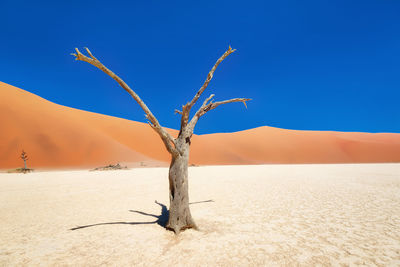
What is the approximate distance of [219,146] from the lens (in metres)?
53.1

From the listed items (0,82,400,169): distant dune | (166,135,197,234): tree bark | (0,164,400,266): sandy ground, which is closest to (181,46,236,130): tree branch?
(166,135,197,234): tree bark

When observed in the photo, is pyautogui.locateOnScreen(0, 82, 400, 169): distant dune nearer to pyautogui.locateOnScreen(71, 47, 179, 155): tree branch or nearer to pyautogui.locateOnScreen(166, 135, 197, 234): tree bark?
pyautogui.locateOnScreen(166, 135, 197, 234): tree bark

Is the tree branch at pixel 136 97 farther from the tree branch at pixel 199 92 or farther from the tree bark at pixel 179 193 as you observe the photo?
the tree branch at pixel 199 92

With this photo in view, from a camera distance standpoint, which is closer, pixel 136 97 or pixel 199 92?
pixel 136 97

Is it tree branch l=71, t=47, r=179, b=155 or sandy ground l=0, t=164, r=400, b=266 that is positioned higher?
tree branch l=71, t=47, r=179, b=155

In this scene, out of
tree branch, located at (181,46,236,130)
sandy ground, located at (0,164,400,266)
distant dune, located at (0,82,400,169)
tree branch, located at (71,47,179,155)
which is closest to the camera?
sandy ground, located at (0,164,400,266)

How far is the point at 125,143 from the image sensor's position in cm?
4209

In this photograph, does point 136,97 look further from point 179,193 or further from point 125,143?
point 125,143

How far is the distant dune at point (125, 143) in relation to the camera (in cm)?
3033

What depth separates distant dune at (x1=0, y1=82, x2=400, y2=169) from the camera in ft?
99.5

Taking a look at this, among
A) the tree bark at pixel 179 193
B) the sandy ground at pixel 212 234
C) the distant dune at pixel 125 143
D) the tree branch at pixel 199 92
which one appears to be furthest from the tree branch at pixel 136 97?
the distant dune at pixel 125 143

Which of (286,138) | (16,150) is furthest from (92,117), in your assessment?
(286,138)

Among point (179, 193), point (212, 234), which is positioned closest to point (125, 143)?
point (179, 193)

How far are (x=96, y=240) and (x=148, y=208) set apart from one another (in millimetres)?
2645
